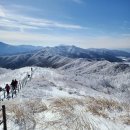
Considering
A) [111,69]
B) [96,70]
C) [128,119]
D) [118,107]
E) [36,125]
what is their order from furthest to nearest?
1. [96,70]
2. [111,69]
3. [118,107]
4. [128,119]
5. [36,125]

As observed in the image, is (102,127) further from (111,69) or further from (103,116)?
(111,69)

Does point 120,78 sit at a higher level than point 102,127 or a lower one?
lower

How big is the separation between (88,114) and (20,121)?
4582mm

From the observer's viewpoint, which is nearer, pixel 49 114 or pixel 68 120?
pixel 68 120

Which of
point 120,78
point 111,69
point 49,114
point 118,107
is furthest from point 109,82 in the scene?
point 111,69

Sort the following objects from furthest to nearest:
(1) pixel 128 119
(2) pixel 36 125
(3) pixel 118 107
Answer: (3) pixel 118 107 < (1) pixel 128 119 < (2) pixel 36 125

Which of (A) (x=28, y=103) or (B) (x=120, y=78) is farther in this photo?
(B) (x=120, y=78)

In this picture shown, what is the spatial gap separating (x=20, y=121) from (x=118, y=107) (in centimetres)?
835

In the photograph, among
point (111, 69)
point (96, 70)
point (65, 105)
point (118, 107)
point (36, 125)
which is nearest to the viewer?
point (36, 125)

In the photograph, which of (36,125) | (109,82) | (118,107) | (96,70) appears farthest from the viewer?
(96,70)

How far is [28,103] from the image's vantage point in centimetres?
1830

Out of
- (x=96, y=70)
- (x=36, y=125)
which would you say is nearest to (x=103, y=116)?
(x=36, y=125)

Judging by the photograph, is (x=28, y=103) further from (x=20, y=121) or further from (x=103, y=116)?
(x=103, y=116)

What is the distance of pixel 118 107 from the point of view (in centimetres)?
1977
